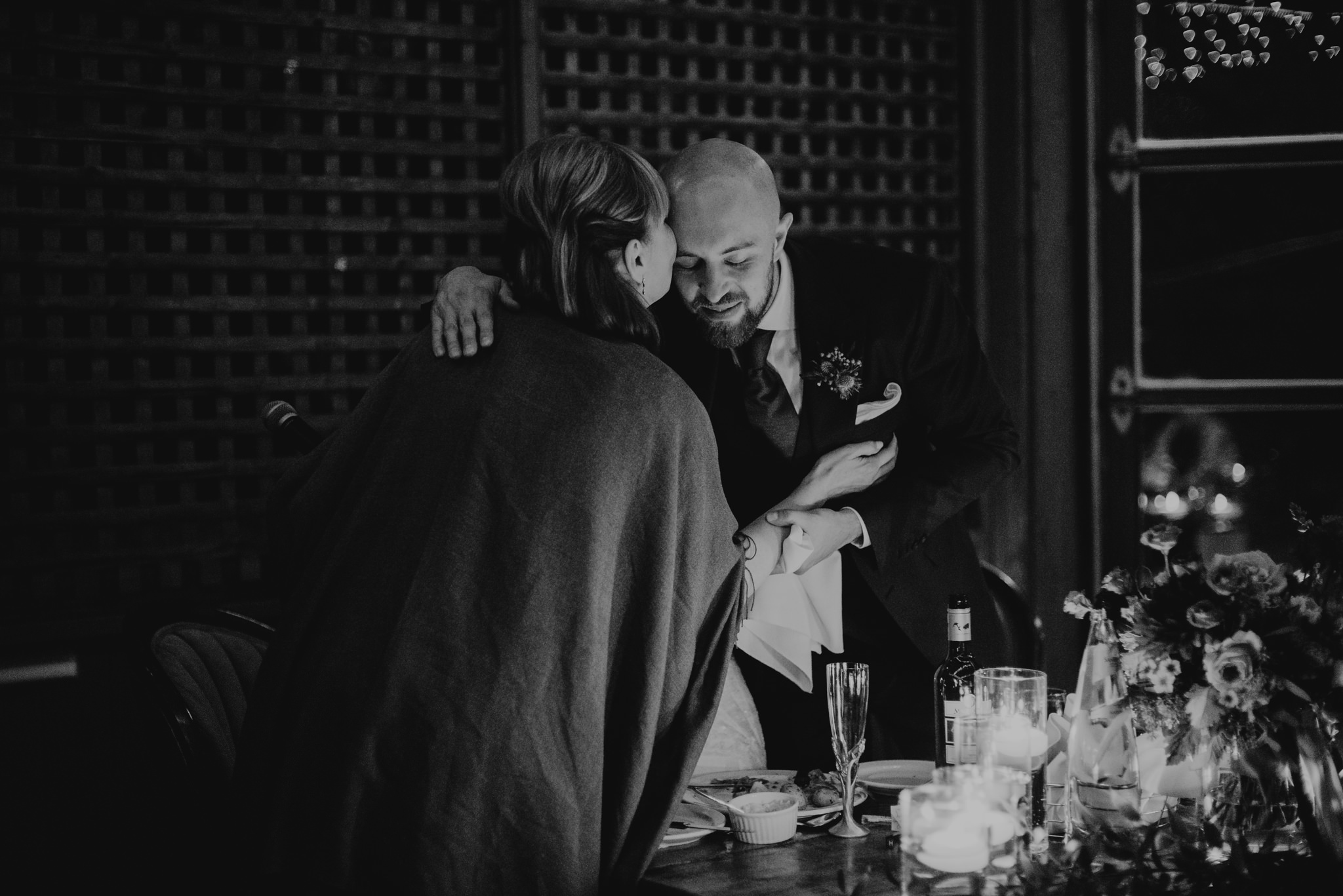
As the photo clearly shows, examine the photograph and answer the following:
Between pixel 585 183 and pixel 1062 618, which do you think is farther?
pixel 1062 618

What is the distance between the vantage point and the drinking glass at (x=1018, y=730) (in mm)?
1622

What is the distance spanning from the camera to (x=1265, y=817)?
5.41ft

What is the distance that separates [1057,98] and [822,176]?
0.74 m

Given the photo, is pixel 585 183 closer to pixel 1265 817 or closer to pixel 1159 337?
pixel 1265 817

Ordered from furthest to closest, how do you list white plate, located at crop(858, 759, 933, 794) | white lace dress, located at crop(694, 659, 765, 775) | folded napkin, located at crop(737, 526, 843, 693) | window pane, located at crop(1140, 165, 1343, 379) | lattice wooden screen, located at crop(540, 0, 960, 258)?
window pane, located at crop(1140, 165, 1343, 379) → lattice wooden screen, located at crop(540, 0, 960, 258) → folded napkin, located at crop(737, 526, 843, 693) → white lace dress, located at crop(694, 659, 765, 775) → white plate, located at crop(858, 759, 933, 794)

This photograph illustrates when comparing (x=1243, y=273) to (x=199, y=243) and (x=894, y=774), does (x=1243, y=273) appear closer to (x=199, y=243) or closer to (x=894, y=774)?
(x=894, y=774)

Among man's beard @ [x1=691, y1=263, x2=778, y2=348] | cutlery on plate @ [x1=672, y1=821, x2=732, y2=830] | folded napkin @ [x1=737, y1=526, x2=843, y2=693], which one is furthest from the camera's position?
man's beard @ [x1=691, y1=263, x2=778, y2=348]

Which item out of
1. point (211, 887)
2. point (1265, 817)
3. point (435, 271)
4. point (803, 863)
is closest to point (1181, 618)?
point (1265, 817)

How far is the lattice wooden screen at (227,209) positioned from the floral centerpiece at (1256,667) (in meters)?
2.25

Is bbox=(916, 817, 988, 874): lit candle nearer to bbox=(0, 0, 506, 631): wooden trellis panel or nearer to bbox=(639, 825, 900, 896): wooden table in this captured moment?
bbox=(639, 825, 900, 896): wooden table

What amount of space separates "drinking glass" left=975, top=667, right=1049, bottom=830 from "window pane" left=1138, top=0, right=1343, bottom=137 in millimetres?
2700

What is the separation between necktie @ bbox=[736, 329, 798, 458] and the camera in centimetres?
250

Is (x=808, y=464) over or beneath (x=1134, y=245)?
beneath

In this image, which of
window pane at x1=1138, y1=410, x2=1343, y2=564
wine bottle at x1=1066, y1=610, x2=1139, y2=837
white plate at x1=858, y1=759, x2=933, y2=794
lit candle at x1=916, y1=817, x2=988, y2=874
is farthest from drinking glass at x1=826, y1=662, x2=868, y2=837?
window pane at x1=1138, y1=410, x2=1343, y2=564
